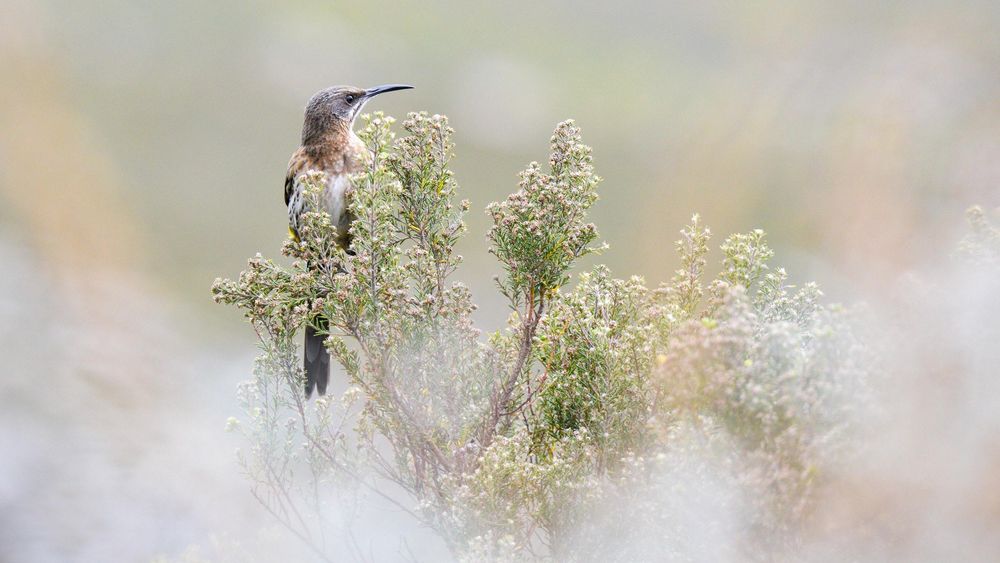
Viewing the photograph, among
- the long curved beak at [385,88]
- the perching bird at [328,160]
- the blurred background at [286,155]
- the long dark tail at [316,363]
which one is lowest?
the long dark tail at [316,363]

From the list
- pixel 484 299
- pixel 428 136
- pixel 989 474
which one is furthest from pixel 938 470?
pixel 484 299

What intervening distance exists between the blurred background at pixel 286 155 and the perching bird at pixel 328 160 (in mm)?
2629

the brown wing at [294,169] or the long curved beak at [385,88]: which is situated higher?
the long curved beak at [385,88]

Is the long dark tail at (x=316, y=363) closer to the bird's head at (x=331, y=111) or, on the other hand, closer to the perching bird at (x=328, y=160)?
the perching bird at (x=328, y=160)

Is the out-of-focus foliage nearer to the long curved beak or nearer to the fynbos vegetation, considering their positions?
the fynbos vegetation

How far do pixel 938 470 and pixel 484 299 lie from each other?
39.8 ft

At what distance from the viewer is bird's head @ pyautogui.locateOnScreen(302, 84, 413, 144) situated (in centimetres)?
453

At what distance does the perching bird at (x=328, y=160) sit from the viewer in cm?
411

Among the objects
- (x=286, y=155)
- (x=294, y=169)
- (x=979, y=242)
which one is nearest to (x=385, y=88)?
(x=294, y=169)

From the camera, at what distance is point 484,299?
13789mm

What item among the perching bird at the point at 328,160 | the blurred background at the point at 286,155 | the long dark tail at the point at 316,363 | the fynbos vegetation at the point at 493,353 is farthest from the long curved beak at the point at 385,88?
the blurred background at the point at 286,155

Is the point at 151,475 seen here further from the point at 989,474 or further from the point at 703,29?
the point at 703,29

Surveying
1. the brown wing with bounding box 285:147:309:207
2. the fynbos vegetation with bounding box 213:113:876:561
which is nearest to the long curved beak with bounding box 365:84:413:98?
the brown wing with bounding box 285:147:309:207

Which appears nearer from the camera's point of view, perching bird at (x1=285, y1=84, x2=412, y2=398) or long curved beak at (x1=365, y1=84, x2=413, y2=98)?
perching bird at (x1=285, y1=84, x2=412, y2=398)
